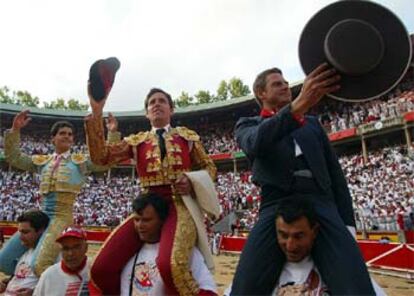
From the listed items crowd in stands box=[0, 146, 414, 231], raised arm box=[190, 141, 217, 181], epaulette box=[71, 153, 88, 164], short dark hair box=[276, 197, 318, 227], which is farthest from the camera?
crowd in stands box=[0, 146, 414, 231]

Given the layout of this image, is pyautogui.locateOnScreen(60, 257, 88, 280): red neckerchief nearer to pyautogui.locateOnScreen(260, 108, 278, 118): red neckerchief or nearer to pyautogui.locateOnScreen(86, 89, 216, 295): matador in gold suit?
pyautogui.locateOnScreen(86, 89, 216, 295): matador in gold suit

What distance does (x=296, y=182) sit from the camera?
7.16 feet

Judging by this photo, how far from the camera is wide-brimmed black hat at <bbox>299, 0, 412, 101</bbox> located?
6.54 ft

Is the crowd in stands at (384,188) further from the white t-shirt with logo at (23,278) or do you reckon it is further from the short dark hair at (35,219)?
the white t-shirt with logo at (23,278)

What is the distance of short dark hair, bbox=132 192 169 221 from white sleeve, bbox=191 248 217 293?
12.4 inches

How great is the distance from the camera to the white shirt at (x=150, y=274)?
2.64 meters

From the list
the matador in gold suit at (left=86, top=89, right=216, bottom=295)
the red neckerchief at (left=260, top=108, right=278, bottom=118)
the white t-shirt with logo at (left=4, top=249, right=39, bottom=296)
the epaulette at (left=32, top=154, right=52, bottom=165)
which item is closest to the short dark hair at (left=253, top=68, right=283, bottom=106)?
the red neckerchief at (left=260, top=108, right=278, bottom=118)

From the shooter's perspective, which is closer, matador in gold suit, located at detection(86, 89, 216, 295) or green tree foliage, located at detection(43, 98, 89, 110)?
matador in gold suit, located at detection(86, 89, 216, 295)

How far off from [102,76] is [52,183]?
4.89ft

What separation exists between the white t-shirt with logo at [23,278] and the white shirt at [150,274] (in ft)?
3.87

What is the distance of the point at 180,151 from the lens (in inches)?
124

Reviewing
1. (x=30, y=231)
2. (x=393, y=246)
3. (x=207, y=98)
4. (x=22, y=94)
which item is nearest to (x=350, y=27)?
(x=30, y=231)

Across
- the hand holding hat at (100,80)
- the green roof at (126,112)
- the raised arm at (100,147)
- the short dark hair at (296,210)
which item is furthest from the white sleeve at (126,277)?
the green roof at (126,112)

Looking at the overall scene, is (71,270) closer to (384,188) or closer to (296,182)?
(296,182)
